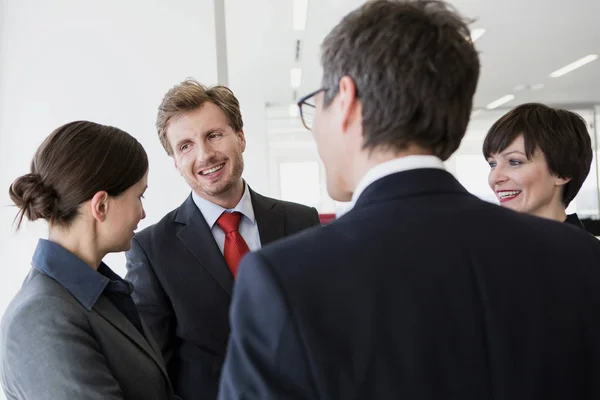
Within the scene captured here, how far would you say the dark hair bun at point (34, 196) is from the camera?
1490 millimetres

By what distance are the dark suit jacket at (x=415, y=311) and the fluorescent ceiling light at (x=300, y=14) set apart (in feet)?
21.2

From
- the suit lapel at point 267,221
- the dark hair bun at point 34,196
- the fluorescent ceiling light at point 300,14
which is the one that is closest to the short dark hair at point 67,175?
the dark hair bun at point 34,196

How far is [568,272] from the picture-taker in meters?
0.88

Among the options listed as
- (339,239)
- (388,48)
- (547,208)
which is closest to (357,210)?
(339,239)

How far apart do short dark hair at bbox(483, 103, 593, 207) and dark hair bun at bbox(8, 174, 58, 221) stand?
1.51 metres

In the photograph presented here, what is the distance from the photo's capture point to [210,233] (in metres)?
2.09

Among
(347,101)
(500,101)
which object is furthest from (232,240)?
(500,101)

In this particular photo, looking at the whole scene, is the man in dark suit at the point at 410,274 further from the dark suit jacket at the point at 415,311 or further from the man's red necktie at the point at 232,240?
the man's red necktie at the point at 232,240

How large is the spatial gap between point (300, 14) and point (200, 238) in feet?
19.4

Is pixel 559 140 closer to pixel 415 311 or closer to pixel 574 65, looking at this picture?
pixel 415 311

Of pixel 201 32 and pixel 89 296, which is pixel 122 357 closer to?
pixel 89 296

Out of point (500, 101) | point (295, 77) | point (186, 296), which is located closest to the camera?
point (186, 296)

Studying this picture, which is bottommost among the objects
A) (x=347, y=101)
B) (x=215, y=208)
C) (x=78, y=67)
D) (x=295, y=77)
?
(x=215, y=208)

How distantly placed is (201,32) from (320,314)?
100 inches
